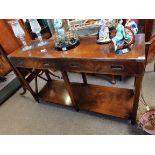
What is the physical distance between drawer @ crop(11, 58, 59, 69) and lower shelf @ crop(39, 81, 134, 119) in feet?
1.79

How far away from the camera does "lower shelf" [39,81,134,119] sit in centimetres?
155

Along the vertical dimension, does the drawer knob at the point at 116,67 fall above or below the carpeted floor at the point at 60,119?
above

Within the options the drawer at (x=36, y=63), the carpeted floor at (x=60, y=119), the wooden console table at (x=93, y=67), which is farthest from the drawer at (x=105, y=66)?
the carpeted floor at (x=60, y=119)

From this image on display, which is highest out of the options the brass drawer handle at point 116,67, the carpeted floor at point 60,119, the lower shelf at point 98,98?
the brass drawer handle at point 116,67

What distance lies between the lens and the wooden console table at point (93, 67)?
3.49ft

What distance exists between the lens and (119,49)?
1104 mm

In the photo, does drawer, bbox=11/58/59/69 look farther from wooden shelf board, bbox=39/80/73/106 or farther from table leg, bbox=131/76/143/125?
table leg, bbox=131/76/143/125

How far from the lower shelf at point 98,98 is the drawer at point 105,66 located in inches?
22.1

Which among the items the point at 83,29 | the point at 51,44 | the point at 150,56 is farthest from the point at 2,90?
the point at 150,56

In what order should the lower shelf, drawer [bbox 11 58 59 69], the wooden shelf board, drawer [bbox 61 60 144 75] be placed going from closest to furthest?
1. drawer [bbox 61 60 144 75]
2. drawer [bbox 11 58 59 69]
3. the lower shelf
4. the wooden shelf board

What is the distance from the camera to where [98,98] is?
173cm

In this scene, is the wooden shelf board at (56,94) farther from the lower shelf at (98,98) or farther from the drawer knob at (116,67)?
the drawer knob at (116,67)

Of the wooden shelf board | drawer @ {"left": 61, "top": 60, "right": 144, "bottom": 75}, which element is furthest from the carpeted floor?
drawer @ {"left": 61, "top": 60, "right": 144, "bottom": 75}
